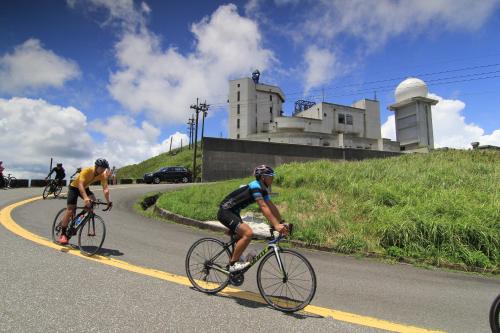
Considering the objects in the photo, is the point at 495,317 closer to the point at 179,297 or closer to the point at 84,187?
the point at 179,297

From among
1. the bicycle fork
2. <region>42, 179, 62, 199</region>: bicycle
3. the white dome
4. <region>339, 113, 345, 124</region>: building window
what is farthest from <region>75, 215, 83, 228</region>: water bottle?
the white dome

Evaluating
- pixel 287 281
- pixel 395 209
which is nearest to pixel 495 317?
pixel 287 281

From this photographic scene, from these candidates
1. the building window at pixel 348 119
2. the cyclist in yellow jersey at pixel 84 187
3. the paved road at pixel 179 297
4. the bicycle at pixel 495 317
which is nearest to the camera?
the bicycle at pixel 495 317

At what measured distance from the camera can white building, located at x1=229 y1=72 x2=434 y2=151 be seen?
211ft

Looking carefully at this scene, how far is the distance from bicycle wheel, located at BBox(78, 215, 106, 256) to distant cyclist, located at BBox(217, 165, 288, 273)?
10.1 ft

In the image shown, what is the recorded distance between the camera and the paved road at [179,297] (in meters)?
3.73

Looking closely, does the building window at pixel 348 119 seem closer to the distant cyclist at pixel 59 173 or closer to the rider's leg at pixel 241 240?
the distant cyclist at pixel 59 173

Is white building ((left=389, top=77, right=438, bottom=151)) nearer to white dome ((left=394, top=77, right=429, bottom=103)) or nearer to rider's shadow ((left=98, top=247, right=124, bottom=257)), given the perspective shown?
white dome ((left=394, top=77, right=429, bottom=103))

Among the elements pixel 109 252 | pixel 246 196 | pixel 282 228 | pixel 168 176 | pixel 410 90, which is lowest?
pixel 109 252

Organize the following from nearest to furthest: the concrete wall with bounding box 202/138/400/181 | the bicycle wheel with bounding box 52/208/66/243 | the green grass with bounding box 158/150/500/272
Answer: the bicycle wheel with bounding box 52/208/66/243 → the green grass with bounding box 158/150/500/272 → the concrete wall with bounding box 202/138/400/181

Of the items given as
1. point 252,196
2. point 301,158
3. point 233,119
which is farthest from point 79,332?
point 233,119

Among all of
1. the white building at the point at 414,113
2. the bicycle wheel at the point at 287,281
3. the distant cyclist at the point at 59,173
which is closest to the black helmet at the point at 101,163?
the bicycle wheel at the point at 287,281

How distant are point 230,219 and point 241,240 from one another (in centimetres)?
32

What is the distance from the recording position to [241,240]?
15.4 feet
